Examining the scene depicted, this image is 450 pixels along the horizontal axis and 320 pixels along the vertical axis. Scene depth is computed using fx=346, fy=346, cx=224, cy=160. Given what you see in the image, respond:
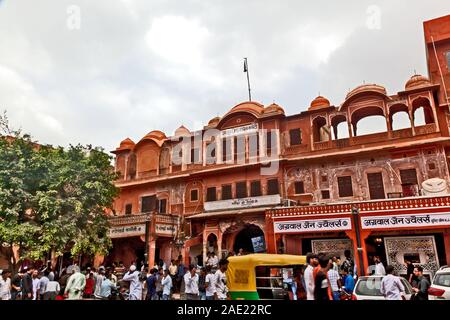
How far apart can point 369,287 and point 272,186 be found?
1272cm

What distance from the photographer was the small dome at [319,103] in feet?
69.4

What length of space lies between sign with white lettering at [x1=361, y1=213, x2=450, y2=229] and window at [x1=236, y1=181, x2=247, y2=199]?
7.91m

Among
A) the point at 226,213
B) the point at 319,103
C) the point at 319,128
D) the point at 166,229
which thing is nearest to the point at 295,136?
the point at 319,128

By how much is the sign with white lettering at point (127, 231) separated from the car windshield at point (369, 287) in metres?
15.1

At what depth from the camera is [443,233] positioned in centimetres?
1533

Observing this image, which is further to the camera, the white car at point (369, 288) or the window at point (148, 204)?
the window at point (148, 204)

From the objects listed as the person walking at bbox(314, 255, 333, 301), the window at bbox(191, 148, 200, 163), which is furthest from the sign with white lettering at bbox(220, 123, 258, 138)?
the person walking at bbox(314, 255, 333, 301)

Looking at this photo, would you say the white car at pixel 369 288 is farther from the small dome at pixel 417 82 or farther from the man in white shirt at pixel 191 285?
the small dome at pixel 417 82

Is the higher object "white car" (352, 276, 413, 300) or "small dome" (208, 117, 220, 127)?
"small dome" (208, 117, 220, 127)

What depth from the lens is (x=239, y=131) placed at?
22.7 metres

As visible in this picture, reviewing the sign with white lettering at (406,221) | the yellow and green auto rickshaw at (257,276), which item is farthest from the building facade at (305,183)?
the yellow and green auto rickshaw at (257,276)

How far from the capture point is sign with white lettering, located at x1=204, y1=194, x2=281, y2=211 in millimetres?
19000

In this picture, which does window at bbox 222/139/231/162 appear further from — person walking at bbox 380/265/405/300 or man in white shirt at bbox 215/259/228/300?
person walking at bbox 380/265/405/300
